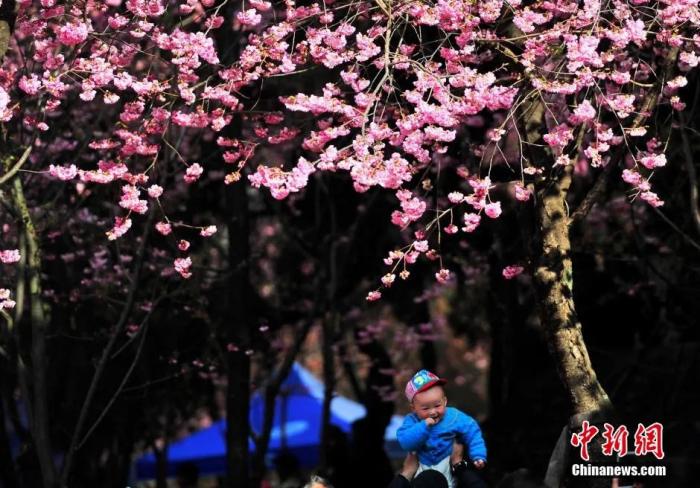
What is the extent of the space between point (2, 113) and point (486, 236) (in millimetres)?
8014

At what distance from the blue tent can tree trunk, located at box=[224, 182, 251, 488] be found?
3.23m

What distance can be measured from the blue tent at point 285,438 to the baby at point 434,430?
7.72 meters

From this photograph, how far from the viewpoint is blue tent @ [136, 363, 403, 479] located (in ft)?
51.1

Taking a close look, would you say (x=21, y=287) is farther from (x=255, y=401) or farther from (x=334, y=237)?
(x=255, y=401)

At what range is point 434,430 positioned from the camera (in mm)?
7082

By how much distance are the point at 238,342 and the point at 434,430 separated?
5.02m

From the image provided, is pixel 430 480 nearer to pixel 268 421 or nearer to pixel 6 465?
pixel 268 421

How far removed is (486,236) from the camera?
14.7m

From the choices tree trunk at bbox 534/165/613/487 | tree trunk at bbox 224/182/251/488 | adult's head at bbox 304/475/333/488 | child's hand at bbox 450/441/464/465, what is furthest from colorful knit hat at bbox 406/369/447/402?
tree trunk at bbox 224/182/251/488

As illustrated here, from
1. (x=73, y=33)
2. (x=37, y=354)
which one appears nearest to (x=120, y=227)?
(x=73, y=33)

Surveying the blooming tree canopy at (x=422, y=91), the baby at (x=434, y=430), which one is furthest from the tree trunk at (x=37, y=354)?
the baby at (x=434, y=430)

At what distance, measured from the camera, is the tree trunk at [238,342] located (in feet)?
38.2

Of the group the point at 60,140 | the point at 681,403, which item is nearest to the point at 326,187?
the point at 60,140

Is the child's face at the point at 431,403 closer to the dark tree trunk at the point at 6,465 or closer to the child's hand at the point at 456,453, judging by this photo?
the child's hand at the point at 456,453
